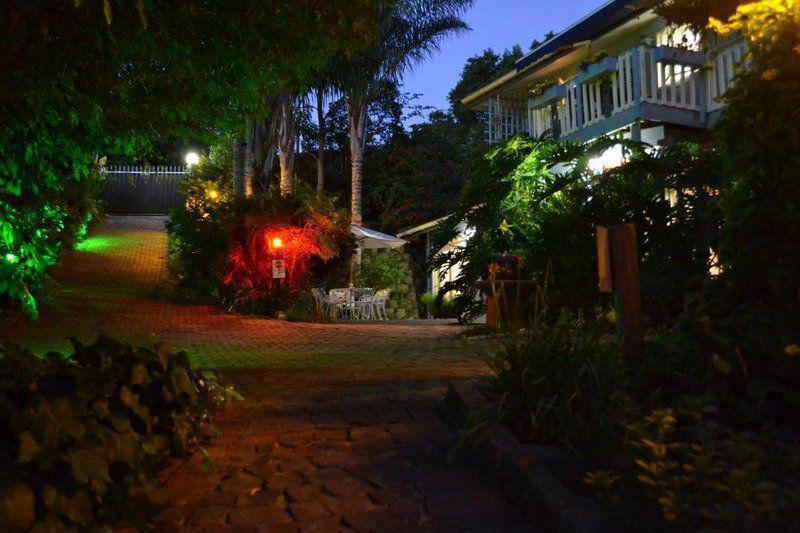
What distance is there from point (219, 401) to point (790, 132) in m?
4.13

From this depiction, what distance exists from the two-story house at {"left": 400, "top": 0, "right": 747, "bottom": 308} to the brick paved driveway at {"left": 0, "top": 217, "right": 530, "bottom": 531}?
4.89m

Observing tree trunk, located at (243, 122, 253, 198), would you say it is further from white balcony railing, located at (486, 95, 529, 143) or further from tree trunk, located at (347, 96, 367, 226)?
white balcony railing, located at (486, 95, 529, 143)

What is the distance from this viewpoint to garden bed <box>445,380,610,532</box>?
321 cm

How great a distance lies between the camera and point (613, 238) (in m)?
4.98

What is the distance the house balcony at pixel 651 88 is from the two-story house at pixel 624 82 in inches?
0.6

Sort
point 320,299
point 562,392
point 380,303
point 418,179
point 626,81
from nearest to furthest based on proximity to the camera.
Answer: point 562,392
point 626,81
point 320,299
point 380,303
point 418,179

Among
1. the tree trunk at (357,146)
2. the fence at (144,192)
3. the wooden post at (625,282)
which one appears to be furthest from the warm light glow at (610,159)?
the fence at (144,192)

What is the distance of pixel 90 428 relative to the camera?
11.2 feet

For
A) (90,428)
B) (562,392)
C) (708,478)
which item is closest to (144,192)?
(562,392)

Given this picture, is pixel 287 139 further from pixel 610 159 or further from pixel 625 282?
pixel 625 282

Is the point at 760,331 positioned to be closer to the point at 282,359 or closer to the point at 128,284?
the point at 282,359

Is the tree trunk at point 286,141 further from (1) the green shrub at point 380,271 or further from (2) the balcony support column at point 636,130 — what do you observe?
(2) the balcony support column at point 636,130

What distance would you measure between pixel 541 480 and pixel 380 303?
731 inches

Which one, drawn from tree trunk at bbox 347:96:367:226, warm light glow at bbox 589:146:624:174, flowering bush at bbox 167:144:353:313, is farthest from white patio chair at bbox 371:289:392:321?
warm light glow at bbox 589:146:624:174
